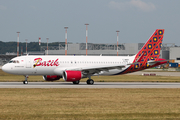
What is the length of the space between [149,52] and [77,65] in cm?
1213

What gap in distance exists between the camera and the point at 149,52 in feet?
164

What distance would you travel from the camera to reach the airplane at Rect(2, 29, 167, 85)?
143 feet

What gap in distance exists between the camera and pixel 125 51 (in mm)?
169750

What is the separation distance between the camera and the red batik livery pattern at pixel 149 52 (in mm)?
48531

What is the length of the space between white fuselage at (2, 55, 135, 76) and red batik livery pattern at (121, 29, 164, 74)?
1.84m

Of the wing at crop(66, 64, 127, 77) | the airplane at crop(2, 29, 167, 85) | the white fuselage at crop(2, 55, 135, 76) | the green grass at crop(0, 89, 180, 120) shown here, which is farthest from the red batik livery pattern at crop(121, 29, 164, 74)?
the green grass at crop(0, 89, 180, 120)

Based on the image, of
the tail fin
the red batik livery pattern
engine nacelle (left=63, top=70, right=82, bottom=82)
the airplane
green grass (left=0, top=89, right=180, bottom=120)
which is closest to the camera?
green grass (left=0, top=89, right=180, bottom=120)

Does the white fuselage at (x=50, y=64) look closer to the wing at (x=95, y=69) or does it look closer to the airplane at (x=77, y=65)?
the airplane at (x=77, y=65)

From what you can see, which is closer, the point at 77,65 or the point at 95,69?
the point at 95,69

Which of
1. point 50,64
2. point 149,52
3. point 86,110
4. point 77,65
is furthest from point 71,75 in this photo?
point 86,110

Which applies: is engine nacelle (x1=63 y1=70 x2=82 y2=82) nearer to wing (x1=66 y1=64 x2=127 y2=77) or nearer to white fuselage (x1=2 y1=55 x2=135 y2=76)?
wing (x1=66 y1=64 x2=127 y2=77)

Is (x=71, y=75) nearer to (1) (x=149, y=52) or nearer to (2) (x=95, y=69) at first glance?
(2) (x=95, y=69)

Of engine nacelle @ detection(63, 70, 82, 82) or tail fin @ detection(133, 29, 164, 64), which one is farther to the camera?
tail fin @ detection(133, 29, 164, 64)

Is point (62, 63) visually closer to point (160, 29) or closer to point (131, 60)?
point (131, 60)
